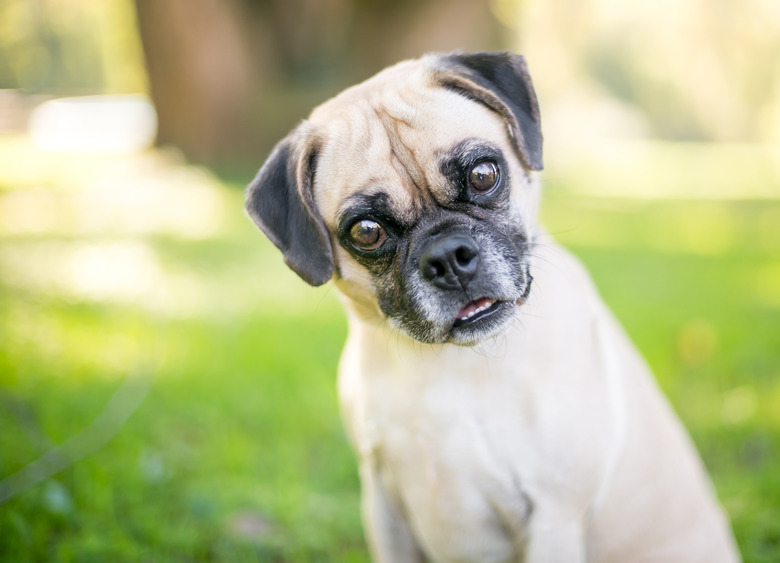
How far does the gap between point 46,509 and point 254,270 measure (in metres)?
4.97

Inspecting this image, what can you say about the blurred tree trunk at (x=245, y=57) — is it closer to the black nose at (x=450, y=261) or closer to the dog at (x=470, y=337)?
the dog at (x=470, y=337)

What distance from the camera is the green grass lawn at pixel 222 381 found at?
3.79 m

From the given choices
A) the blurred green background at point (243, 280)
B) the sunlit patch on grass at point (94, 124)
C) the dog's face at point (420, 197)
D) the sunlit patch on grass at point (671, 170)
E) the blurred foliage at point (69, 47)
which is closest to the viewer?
the dog's face at point (420, 197)

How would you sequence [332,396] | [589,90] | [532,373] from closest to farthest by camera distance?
[532,373] → [332,396] → [589,90]

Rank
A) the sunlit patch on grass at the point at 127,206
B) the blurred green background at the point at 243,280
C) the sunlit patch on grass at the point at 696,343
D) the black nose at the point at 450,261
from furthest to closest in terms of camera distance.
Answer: the sunlit patch on grass at the point at 127,206
the sunlit patch on grass at the point at 696,343
the blurred green background at the point at 243,280
the black nose at the point at 450,261

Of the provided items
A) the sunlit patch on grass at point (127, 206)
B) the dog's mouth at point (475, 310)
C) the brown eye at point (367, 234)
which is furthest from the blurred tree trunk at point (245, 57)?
the dog's mouth at point (475, 310)

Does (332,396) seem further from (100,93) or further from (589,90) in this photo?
(100,93)

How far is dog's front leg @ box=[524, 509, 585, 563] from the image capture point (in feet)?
8.52

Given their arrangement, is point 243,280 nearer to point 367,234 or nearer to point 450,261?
point 367,234

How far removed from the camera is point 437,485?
2729mm

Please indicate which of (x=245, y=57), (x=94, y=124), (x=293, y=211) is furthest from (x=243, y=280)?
(x=94, y=124)

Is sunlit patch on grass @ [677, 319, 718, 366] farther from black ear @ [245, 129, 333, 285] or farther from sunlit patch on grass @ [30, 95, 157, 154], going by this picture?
sunlit patch on grass @ [30, 95, 157, 154]

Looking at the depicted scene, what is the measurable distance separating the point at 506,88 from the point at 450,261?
91 cm

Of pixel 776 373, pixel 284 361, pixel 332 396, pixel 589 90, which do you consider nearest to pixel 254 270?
pixel 284 361
